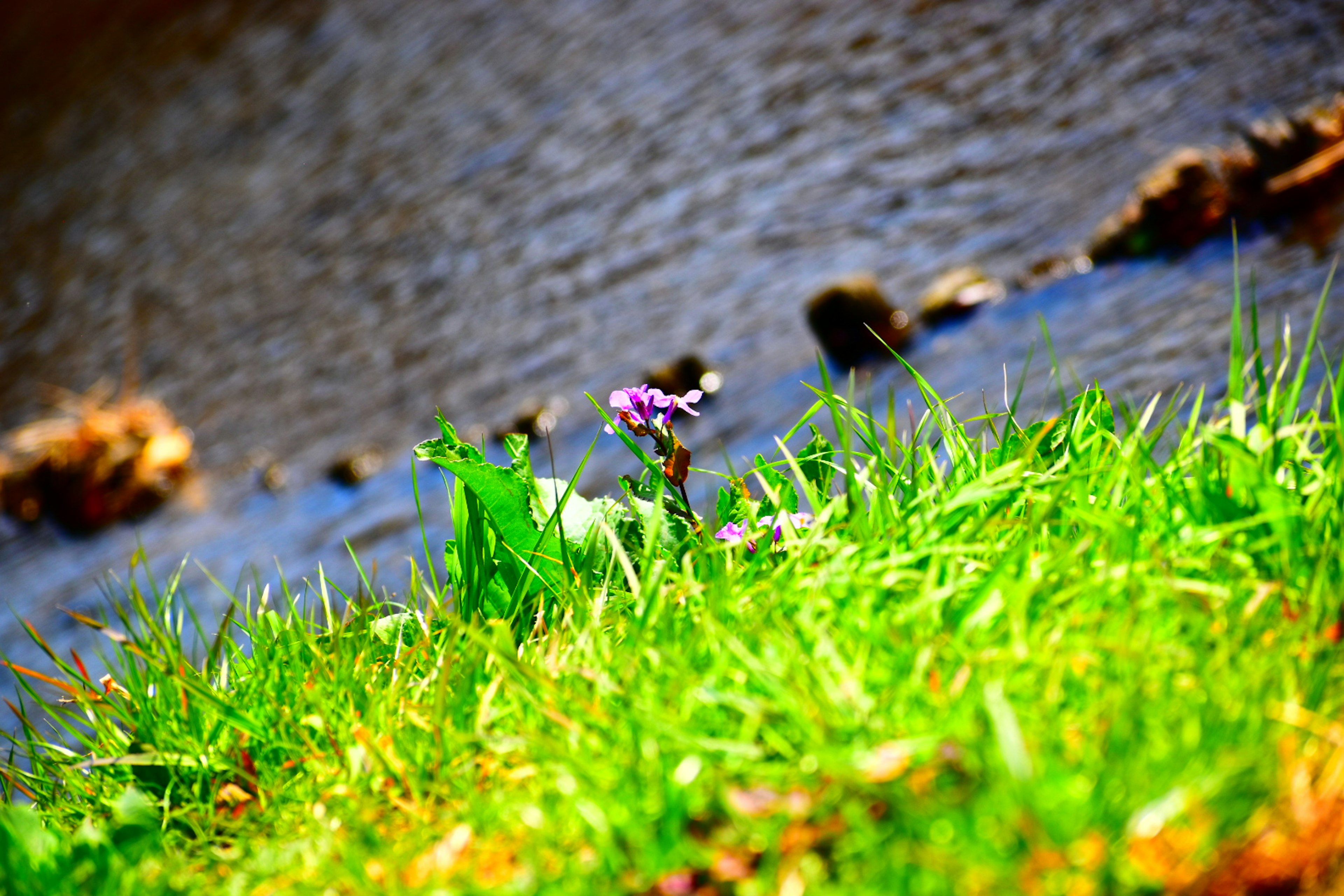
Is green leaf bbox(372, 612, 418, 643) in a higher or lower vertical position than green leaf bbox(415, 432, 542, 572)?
lower

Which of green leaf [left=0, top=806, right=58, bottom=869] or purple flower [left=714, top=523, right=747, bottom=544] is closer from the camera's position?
green leaf [left=0, top=806, right=58, bottom=869]

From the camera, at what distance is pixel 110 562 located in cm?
810

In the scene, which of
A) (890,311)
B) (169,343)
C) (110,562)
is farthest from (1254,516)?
(169,343)

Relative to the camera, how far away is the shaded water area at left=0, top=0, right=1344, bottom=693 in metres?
5.94

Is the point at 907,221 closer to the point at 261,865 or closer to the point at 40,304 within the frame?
the point at 261,865

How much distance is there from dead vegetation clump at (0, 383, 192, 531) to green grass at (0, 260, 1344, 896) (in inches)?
336

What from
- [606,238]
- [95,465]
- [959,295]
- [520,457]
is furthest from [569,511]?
[95,465]

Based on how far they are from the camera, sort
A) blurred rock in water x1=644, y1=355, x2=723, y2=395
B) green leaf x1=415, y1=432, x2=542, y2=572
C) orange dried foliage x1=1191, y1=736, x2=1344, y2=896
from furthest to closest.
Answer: blurred rock in water x1=644, y1=355, x2=723, y2=395 < green leaf x1=415, y1=432, x2=542, y2=572 < orange dried foliage x1=1191, y1=736, x2=1344, y2=896

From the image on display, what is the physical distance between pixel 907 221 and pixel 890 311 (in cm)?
172

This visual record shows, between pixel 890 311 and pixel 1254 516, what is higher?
pixel 1254 516

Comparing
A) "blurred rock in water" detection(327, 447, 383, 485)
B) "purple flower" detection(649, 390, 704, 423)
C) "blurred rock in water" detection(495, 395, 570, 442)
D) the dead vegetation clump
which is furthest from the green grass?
the dead vegetation clump

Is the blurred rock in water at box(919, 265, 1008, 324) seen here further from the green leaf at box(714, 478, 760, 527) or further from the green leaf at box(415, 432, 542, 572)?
the green leaf at box(415, 432, 542, 572)

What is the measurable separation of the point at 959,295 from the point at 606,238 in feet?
15.7

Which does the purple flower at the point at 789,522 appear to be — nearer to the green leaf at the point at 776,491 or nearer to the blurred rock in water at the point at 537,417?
the green leaf at the point at 776,491
